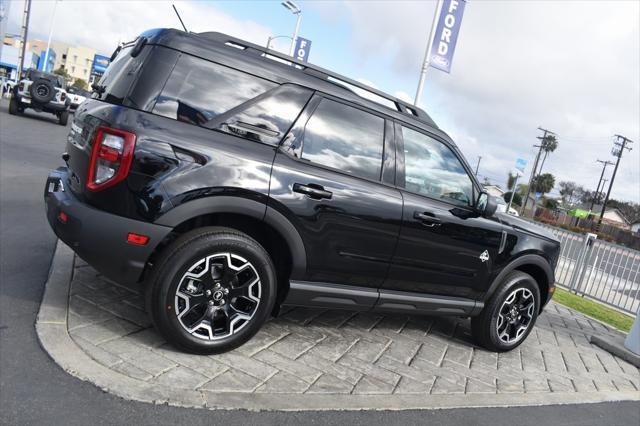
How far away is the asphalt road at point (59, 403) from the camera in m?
2.54

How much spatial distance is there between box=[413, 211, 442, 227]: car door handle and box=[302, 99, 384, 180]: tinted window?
444 millimetres

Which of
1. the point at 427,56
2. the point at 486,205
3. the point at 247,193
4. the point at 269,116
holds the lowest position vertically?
the point at 247,193

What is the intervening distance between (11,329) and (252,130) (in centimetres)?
202

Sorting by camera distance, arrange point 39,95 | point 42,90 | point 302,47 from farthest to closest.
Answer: point 302,47 → point 42,90 → point 39,95

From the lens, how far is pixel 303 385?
3.32 m

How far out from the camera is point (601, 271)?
387 inches

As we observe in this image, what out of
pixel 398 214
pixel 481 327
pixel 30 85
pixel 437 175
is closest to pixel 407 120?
pixel 437 175

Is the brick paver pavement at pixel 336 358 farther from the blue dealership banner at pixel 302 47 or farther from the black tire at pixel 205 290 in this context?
the blue dealership banner at pixel 302 47

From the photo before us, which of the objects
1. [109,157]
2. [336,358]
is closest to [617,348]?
[336,358]

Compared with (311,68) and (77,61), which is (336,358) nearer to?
(311,68)

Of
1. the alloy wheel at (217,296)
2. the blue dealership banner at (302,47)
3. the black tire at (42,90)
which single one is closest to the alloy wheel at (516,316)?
the alloy wheel at (217,296)

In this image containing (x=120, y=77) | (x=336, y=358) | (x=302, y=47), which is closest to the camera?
(x=120, y=77)

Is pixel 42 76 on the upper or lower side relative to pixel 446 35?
lower

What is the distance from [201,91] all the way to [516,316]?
3.63 metres
